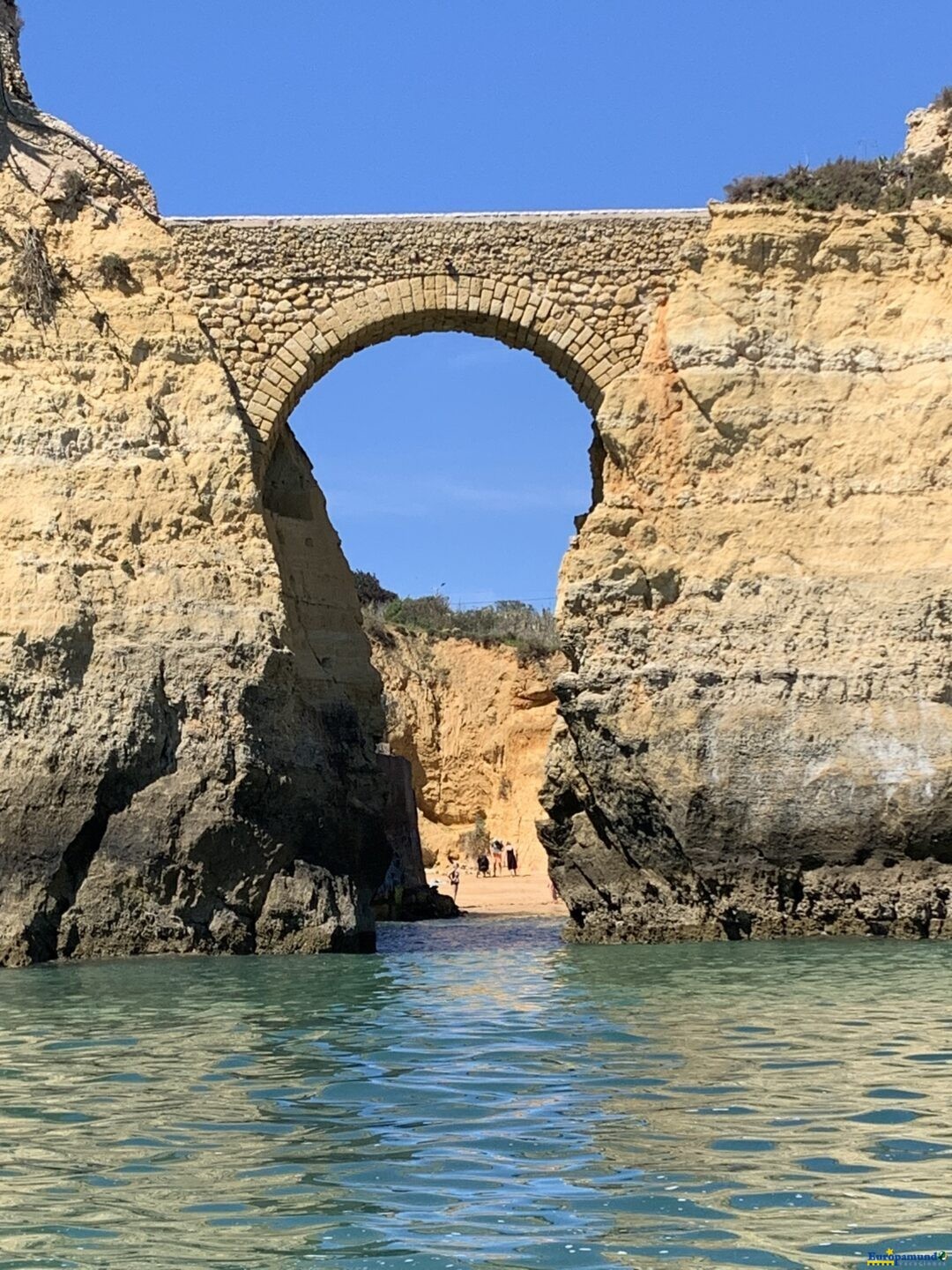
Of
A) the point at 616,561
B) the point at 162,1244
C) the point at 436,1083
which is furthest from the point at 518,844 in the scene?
the point at 162,1244

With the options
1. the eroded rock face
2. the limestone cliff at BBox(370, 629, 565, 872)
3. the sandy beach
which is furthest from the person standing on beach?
the eroded rock face

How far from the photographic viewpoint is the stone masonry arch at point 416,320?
15.2 m

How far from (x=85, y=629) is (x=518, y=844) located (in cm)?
1869

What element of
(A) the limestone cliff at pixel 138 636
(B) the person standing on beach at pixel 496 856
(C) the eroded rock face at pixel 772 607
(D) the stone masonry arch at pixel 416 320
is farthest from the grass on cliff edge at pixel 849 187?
(B) the person standing on beach at pixel 496 856

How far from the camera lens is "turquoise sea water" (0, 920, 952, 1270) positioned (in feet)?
17.0

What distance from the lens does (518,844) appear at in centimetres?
3212

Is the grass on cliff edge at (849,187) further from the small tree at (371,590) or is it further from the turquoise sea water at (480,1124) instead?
the small tree at (371,590)

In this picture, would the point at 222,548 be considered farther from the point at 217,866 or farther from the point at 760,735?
the point at 760,735

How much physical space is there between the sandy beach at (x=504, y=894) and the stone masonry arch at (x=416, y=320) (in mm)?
7681

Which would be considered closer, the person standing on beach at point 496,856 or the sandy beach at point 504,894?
the sandy beach at point 504,894

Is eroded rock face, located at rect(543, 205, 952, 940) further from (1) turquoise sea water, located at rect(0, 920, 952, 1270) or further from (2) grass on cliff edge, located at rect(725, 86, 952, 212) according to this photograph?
(1) turquoise sea water, located at rect(0, 920, 952, 1270)

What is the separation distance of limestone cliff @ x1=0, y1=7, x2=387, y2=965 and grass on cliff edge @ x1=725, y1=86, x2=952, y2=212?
5137 mm

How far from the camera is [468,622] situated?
36531 mm

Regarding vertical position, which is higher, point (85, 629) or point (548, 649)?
point (548, 649)
